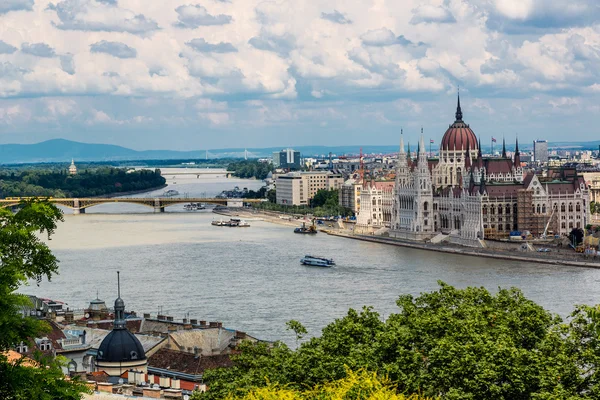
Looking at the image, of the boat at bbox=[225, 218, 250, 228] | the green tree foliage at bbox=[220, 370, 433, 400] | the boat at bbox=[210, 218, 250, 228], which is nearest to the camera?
the green tree foliage at bbox=[220, 370, 433, 400]

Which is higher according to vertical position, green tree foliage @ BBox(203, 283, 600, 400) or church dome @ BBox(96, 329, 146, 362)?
green tree foliage @ BBox(203, 283, 600, 400)

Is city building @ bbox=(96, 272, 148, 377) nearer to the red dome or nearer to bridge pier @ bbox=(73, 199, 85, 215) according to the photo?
the red dome

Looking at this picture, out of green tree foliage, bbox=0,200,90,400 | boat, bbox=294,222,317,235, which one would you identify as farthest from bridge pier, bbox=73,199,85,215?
green tree foliage, bbox=0,200,90,400

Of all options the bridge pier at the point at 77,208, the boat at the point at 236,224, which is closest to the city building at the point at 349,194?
the boat at the point at 236,224

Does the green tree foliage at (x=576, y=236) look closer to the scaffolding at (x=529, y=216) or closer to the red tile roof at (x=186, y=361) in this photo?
Answer: the scaffolding at (x=529, y=216)

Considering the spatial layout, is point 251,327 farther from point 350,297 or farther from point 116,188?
point 116,188

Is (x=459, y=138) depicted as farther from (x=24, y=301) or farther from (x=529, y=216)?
(x=24, y=301)

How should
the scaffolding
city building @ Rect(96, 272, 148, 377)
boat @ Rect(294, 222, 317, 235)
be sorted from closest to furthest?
1. city building @ Rect(96, 272, 148, 377)
2. the scaffolding
3. boat @ Rect(294, 222, 317, 235)
